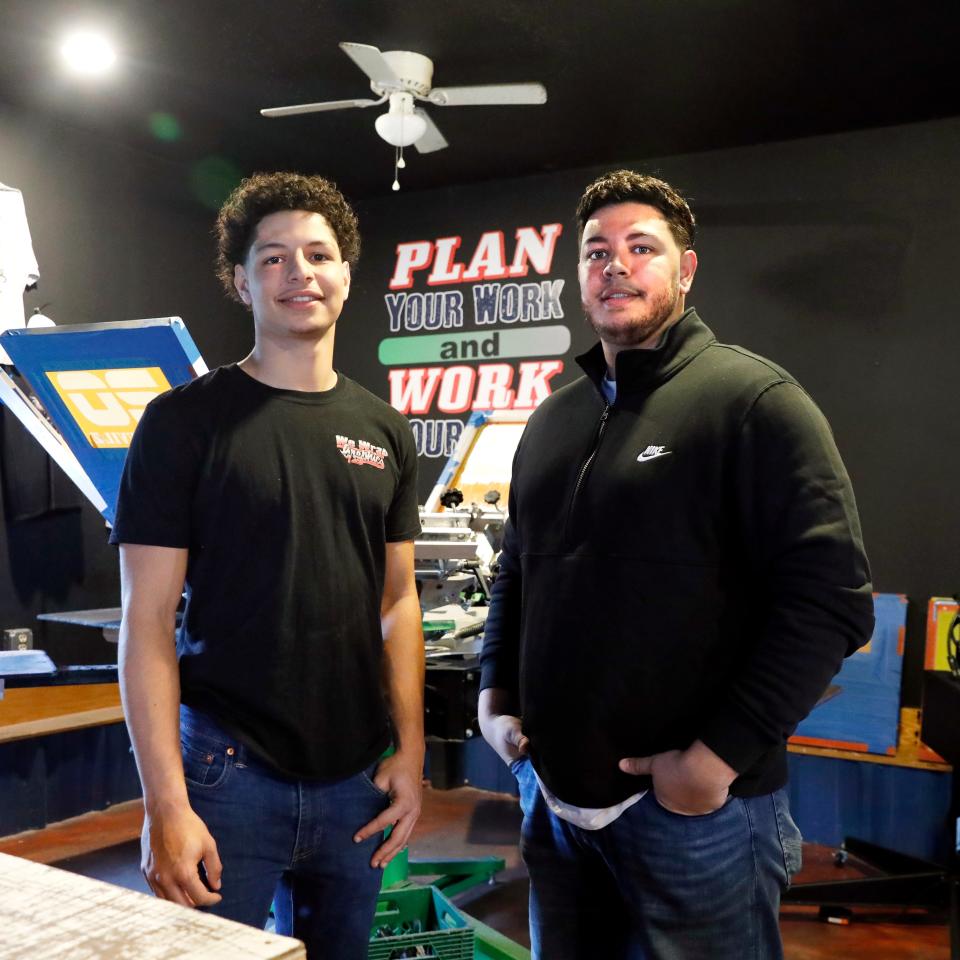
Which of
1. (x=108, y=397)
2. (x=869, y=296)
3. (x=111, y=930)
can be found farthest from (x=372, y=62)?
(x=111, y=930)

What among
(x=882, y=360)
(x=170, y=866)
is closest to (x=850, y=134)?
(x=882, y=360)

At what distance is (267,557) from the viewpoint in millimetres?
1485

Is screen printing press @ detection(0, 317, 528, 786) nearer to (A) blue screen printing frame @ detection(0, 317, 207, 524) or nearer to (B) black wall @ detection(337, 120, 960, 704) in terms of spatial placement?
(A) blue screen printing frame @ detection(0, 317, 207, 524)

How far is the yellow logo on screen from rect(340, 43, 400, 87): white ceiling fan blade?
219 centimetres

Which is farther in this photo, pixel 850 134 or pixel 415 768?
pixel 850 134

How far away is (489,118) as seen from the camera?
5.10 meters

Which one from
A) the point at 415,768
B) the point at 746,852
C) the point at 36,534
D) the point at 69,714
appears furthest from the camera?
the point at 36,534

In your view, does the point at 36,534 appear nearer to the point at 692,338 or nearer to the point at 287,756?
the point at 287,756

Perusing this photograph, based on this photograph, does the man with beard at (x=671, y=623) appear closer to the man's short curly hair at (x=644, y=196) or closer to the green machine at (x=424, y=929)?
the man's short curly hair at (x=644, y=196)

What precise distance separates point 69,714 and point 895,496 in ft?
13.2

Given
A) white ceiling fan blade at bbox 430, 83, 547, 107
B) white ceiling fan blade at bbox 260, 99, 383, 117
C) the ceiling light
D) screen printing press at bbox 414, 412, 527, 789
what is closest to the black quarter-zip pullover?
screen printing press at bbox 414, 412, 527, 789

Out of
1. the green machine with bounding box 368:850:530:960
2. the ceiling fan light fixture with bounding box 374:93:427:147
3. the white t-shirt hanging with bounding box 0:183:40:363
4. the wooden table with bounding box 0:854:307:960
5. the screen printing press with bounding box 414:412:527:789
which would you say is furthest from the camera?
the ceiling fan light fixture with bounding box 374:93:427:147

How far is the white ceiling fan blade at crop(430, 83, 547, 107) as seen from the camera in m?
4.20

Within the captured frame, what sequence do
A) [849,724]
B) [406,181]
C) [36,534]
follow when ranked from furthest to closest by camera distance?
1. [406,181]
2. [36,534]
3. [849,724]
